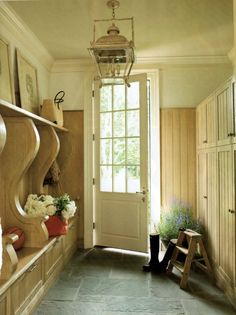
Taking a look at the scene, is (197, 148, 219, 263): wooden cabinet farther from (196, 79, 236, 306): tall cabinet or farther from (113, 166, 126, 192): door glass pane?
(113, 166, 126, 192): door glass pane

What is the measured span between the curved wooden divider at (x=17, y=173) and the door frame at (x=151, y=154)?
4.80 ft

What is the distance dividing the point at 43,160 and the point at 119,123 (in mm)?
1212

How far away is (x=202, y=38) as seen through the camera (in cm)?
342

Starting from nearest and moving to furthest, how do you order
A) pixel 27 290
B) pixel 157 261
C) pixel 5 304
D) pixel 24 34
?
pixel 5 304, pixel 27 290, pixel 24 34, pixel 157 261

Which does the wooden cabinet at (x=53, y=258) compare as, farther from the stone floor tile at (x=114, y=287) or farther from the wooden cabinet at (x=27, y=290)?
the stone floor tile at (x=114, y=287)

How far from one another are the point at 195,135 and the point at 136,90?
106 cm

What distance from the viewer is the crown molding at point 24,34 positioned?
2773 millimetres

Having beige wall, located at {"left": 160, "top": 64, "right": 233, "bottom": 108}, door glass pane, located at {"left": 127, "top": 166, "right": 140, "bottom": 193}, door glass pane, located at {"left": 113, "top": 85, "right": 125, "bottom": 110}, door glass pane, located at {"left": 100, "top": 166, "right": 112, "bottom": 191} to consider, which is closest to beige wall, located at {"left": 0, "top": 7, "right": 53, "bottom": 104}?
door glass pane, located at {"left": 113, "top": 85, "right": 125, "bottom": 110}

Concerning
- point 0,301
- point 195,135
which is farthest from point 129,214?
point 0,301

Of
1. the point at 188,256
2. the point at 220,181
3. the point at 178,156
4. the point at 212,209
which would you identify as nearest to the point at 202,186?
the point at 212,209

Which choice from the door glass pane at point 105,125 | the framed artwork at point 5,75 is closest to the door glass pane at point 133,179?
the door glass pane at point 105,125

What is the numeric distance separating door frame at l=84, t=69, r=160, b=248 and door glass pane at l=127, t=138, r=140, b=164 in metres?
0.32

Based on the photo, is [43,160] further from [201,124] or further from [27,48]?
[201,124]

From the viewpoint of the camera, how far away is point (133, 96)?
3.92 meters
